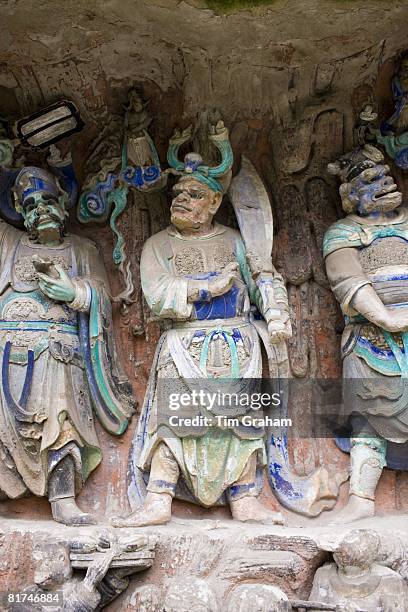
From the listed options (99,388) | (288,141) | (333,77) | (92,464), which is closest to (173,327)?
(99,388)

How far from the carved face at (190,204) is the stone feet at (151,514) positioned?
156 cm

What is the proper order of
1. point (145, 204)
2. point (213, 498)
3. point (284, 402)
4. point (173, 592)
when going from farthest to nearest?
point (145, 204) → point (284, 402) → point (213, 498) → point (173, 592)

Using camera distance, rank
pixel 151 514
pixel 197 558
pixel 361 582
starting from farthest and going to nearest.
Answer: pixel 151 514 → pixel 197 558 → pixel 361 582

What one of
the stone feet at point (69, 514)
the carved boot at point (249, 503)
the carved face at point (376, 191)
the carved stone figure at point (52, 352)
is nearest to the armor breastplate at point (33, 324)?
the carved stone figure at point (52, 352)

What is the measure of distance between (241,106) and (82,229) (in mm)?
1236

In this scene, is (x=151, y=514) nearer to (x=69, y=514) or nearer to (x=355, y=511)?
(x=69, y=514)

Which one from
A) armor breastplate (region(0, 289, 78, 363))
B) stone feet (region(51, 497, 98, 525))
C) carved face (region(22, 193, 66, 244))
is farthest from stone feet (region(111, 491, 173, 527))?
carved face (region(22, 193, 66, 244))

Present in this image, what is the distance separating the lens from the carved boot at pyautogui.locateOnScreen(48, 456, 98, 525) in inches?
207

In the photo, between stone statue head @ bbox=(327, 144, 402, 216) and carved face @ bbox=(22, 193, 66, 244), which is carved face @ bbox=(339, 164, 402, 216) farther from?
carved face @ bbox=(22, 193, 66, 244)

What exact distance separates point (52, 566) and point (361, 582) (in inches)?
58.9

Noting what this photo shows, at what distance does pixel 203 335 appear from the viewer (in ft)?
18.0

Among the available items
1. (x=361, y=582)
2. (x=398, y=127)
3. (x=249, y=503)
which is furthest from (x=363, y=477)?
(x=398, y=127)

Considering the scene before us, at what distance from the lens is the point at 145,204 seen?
6.09m

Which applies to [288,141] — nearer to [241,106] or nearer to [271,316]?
[241,106]
